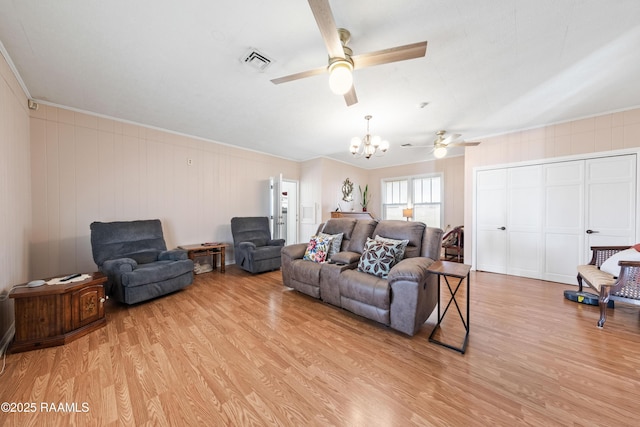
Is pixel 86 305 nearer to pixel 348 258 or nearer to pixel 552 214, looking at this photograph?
pixel 348 258

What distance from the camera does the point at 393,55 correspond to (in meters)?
1.63

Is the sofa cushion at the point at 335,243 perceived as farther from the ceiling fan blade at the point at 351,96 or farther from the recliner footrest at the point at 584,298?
the recliner footrest at the point at 584,298

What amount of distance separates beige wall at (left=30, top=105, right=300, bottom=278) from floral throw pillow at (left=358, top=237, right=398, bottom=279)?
3538 millimetres

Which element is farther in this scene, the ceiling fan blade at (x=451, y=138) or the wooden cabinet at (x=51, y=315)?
the ceiling fan blade at (x=451, y=138)

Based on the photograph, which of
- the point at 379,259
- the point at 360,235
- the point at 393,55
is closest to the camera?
the point at 393,55

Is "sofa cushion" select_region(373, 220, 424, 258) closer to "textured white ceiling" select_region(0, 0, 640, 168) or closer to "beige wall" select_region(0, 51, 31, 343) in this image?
"textured white ceiling" select_region(0, 0, 640, 168)

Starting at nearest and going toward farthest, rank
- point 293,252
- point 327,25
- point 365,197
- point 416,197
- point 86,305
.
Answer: point 327,25, point 86,305, point 293,252, point 416,197, point 365,197

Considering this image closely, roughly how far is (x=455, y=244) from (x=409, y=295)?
13.9ft

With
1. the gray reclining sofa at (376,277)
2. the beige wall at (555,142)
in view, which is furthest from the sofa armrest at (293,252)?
the beige wall at (555,142)

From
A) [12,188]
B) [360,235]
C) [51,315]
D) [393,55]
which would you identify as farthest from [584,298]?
[12,188]

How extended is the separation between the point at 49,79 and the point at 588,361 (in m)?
5.87

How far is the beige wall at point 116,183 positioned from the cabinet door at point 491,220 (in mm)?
5063

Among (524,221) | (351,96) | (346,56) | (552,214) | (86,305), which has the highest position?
(346,56)

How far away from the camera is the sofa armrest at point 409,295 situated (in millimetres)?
2045
